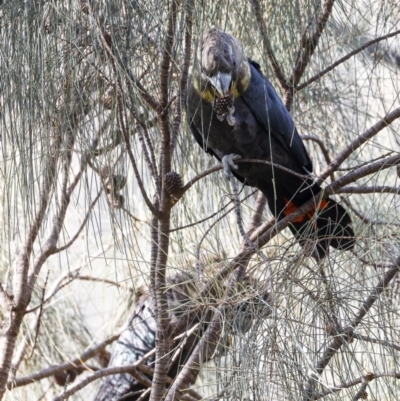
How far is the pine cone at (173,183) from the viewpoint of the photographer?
1.19 meters

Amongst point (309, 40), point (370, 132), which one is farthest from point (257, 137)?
point (370, 132)

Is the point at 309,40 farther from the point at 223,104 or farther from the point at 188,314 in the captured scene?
the point at 188,314

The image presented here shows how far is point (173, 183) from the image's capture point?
119 cm

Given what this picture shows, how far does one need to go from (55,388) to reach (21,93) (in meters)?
1.17

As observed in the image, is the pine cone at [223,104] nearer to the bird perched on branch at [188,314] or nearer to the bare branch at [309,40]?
the bare branch at [309,40]

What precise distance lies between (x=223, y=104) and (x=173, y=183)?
0.62 ft

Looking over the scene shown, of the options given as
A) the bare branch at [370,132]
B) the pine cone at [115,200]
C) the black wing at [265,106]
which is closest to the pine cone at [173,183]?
the pine cone at [115,200]

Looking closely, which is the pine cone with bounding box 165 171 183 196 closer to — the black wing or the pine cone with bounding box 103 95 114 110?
the pine cone with bounding box 103 95 114 110

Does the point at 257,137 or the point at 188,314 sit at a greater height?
the point at 257,137

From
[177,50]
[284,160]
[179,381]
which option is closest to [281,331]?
[179,381]

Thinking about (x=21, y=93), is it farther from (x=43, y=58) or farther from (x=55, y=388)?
(x=55, y=388)

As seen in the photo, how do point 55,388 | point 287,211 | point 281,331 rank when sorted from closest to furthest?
point 281,331
point 287,211
point 55,388

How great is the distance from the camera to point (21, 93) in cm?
107

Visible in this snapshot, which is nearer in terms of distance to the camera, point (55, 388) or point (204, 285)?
point (204, 285)
